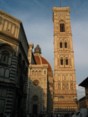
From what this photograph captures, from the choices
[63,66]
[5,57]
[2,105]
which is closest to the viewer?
[2,105]

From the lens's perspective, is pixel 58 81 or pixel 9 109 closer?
pixel 9 109

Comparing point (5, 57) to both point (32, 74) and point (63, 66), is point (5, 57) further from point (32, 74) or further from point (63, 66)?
point (63, 66)

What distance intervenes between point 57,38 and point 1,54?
37367 millimetres

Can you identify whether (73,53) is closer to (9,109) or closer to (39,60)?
(39,60)

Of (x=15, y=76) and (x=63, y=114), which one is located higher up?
(x=15, y=76)

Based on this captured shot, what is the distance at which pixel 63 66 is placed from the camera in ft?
155

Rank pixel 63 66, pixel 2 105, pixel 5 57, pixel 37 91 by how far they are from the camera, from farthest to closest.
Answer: pixel 63 66
pixel 37 91
pixel 5 57
pixel 2 105

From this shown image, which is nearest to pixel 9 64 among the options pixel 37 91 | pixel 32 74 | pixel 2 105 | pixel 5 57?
pixel 5 57

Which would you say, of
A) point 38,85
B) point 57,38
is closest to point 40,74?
point 38,85

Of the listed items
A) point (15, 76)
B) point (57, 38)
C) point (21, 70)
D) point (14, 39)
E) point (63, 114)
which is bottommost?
point (63, 114)

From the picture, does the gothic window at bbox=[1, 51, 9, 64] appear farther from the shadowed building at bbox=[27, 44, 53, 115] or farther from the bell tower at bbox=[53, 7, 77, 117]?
the bell tower at bbox=[53, 7, 77, 117]

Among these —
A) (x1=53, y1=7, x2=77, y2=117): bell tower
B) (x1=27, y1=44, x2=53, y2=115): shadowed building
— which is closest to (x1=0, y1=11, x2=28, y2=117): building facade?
(x1=27, y1=44, x2=53, y2=115): shadowed building

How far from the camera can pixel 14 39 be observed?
663 inches

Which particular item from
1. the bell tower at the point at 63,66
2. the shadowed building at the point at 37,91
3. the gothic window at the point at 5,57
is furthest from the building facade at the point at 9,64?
the bell tower at the point at 63,66
